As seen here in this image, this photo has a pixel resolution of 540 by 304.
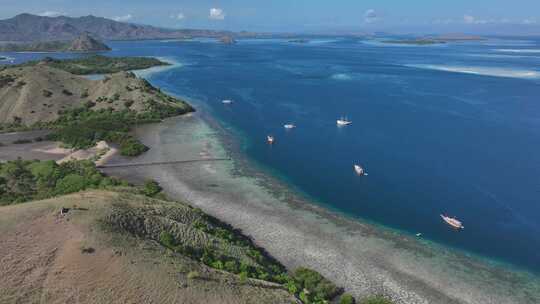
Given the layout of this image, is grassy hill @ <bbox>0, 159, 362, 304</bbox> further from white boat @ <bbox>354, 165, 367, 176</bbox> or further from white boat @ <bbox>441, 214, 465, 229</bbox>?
white boat @ <bbox>354, 165, 367, 176</bbox>

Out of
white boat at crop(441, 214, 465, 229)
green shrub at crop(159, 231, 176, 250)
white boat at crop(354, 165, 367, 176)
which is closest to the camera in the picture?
green shrub at crop(159, 231, 176, 250)

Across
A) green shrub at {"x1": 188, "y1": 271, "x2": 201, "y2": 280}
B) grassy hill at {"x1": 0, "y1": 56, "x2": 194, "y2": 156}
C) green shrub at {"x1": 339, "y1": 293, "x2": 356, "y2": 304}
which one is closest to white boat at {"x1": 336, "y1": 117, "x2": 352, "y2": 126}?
grassy hill at {"x1": 0, "y1": 56, "x2": 194, "y2": 156}

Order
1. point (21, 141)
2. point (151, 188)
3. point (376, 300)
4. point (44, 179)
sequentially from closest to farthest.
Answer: point (376, 300) → point (151, 188) → point (44, 179) → point (21, 141)

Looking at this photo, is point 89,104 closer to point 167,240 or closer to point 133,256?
point 167,240

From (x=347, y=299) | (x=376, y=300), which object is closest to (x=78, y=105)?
(x=347, y=299)

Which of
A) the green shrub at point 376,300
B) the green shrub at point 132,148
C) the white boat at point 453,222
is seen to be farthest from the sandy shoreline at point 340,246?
the green shrub at point 132,148

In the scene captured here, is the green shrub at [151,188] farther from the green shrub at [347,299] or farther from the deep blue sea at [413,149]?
the green shrub at [347,299]
